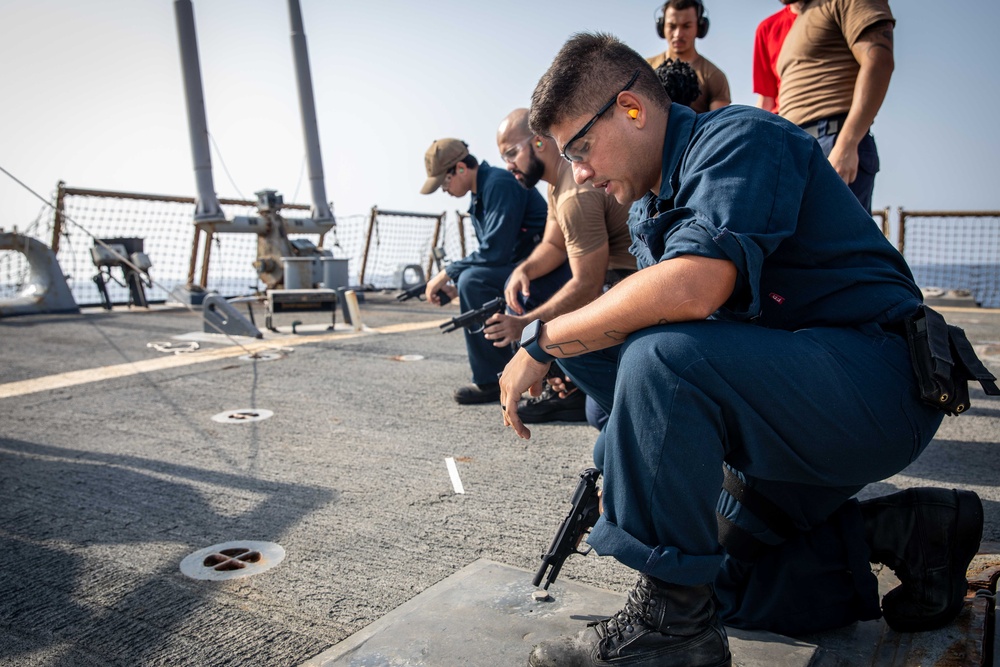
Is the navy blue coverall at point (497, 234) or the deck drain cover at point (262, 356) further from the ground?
the navy blue coverall at point (497, 234)

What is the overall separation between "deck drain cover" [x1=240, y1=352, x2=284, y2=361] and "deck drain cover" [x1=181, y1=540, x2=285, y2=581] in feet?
10.1

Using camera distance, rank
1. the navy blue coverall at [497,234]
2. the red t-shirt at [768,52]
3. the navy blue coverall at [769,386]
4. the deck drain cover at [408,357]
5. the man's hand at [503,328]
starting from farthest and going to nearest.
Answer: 1. the deck drain cover at [408,357]
2. the navy blue coverall at [497,234]
3. the red t-shirt at [768,52]
4. the man's hand at [503,328]
5. the navy blue coverall at [769,386]

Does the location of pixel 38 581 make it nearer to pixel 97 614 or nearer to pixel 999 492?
pixel 97 614

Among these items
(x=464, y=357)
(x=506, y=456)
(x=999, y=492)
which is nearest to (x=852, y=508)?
(x=999, y=492)

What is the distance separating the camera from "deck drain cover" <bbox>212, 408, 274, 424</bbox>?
313 cm

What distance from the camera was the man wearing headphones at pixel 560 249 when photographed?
276 cm

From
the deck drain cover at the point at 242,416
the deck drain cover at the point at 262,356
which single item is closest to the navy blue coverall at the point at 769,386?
the deck drain cover at the point at 242,416

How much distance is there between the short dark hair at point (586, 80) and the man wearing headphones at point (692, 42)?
2.08 m

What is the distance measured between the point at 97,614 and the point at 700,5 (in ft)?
11.4

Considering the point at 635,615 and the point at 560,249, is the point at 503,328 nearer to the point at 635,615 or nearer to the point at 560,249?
the point at 560,249

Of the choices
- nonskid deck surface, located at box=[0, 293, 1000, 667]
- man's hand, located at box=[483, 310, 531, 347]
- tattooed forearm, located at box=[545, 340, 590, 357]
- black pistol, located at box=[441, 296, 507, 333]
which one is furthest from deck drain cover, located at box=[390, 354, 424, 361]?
tattooed forearm, located at box=[545, 340, 590, 357]

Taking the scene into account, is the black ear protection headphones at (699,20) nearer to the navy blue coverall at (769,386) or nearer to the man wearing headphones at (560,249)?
the man wearing headphones at (560,249)

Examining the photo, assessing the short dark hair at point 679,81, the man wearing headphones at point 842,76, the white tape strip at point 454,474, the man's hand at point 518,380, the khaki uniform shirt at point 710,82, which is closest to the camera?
the man's hand at point 518,380

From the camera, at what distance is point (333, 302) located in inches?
262
